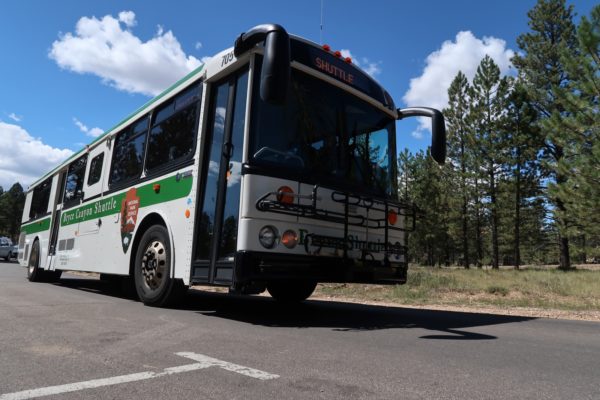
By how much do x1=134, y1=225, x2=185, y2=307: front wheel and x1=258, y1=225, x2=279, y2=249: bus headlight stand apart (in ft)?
5.76

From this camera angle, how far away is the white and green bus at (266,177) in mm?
4855

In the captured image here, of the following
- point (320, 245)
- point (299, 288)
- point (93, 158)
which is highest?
point (93, 158)

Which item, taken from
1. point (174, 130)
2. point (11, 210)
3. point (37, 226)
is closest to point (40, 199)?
point (37, 226)

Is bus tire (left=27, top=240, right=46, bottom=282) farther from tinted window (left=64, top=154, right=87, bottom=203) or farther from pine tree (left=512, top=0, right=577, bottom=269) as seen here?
pine tree (left=512, top=0, right=577, bottom=269)

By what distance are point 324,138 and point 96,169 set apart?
582 centimetres

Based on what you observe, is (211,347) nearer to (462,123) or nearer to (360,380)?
(360,380)

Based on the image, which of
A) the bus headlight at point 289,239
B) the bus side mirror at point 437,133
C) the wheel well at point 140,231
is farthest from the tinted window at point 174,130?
the bus side mirror at point 437,133

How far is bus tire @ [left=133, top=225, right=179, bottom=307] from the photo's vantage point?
20.2 ft

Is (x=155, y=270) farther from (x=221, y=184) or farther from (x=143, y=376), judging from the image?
(x=143, y=376)

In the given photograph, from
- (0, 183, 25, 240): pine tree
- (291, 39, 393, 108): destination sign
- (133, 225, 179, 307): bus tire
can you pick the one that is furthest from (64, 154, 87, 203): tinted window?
(0, 183, 25, 240): pine tree

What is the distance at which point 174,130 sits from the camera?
21.6 ft

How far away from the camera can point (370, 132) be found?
6133 mm

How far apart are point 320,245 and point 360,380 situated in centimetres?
234

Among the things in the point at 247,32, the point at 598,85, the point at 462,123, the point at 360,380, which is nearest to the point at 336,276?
the point at 360,380
